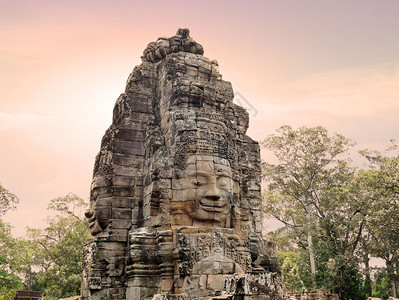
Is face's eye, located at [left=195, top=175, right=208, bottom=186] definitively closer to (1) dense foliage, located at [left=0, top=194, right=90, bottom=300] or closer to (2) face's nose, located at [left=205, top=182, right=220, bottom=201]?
(2) face's nose, located at [left=205, top=182, right=220, bottom=201]

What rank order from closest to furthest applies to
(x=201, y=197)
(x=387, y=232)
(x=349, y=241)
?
(x=201, y=197), (x=387, y=232), (x=349, y=241)

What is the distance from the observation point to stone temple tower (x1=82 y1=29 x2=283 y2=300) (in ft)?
24.8

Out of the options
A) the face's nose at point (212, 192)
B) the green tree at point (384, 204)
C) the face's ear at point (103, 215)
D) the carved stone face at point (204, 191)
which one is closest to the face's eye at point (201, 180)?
the carved stone face at point (204, 191)

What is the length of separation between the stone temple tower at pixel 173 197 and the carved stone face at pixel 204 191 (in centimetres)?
2

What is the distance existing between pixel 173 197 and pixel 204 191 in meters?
0.65

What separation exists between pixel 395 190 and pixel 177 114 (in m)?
14.8

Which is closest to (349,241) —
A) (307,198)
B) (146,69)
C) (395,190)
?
(307,198)

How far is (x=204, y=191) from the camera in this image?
8180mm

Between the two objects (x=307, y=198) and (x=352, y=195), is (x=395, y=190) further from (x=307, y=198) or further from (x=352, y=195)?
(x=307, y=198)

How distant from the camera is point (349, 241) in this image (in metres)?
24.0

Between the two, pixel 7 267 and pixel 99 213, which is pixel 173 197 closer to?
pixel 99 213

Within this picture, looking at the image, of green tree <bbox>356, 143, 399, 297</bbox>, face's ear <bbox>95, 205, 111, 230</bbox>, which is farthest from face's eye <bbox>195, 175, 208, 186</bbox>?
green tree <bbox>356, 143, 399, 297</bbox>

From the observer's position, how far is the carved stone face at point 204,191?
8102 mm

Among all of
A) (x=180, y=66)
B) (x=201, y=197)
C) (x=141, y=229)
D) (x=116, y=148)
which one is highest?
(x=180, y=66)
